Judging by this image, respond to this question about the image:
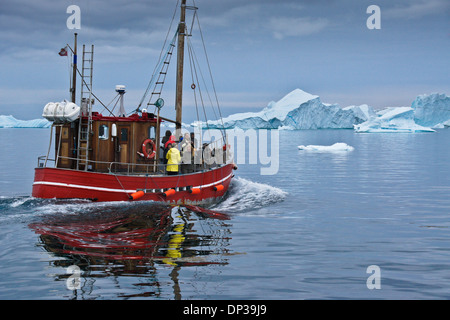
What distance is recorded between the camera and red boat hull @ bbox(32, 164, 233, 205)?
1944cm

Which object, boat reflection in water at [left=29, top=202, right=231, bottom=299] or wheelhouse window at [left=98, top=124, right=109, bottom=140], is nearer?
boat reflection in water at [left=29, top=202, right=231, bottom=299]

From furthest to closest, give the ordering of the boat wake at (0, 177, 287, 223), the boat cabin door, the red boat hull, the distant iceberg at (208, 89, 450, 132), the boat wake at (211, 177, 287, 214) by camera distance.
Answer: the distant iceberg at (208, 89, 450, 132), the boat wake at (211, 177, 287, 214), the boat cabin door, the red boat hull, the boat wake at (0, 177, 287, 223)

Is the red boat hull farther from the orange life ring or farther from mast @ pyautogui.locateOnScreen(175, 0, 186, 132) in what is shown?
mast @ pyautogui.locateOnScreen(175, 0, 186, 132)

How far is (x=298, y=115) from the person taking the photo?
157 meters

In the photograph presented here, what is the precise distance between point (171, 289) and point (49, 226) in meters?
7.56

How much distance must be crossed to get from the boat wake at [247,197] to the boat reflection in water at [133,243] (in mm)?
3158

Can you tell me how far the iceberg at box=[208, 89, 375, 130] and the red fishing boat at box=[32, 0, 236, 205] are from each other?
133 m

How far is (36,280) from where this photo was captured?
10883mm

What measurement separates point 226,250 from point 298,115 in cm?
14586

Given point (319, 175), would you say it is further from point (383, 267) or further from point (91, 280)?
point (91, 280)

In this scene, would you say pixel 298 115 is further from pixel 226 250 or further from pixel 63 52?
pixel 226 250

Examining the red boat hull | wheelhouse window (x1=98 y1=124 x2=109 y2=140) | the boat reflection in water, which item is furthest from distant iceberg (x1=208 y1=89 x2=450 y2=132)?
the boat reflection in water

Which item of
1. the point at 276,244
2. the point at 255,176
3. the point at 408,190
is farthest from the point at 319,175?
the point at 276,244

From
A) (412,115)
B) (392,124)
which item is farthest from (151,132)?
(392,124)
